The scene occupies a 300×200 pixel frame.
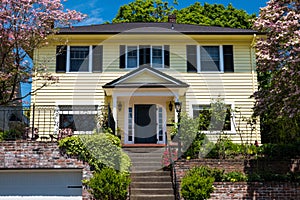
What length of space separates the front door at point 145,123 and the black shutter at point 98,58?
240cm

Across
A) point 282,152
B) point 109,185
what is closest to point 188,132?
point 282,152

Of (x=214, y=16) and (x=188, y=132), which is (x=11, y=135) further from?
(x=214, y=16)

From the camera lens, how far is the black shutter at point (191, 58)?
1708 centimetres

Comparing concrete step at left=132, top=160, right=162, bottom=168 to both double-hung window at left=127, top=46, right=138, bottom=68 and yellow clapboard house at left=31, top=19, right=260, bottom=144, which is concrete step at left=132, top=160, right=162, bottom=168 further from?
double-hung window at left=127, top=46, right=138, bottom=68

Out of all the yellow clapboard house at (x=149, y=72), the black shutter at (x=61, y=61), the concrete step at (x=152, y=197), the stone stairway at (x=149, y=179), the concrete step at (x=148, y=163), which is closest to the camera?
the concrete step at (x=152, y=197)

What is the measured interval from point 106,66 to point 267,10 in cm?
775

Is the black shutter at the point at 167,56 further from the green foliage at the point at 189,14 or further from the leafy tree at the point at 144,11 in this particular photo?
the leafy tree at the point at 144,11

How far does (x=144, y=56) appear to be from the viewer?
17.1 metres

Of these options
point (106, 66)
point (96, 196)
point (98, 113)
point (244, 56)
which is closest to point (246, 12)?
point (244, 56)

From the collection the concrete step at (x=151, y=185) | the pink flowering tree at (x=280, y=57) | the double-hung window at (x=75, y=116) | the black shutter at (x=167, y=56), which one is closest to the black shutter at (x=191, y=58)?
the black shutter at (x=167, y=56)

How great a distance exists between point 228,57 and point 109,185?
938 centimetres

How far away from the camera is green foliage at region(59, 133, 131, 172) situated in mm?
11242

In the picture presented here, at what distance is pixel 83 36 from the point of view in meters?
16.7

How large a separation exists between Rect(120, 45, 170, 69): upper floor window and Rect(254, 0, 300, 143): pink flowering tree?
18.9 ft
